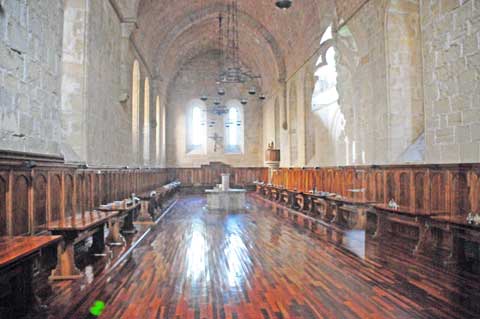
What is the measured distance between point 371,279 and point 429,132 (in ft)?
11.8

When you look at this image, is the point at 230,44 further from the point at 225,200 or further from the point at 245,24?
the point at 225,200

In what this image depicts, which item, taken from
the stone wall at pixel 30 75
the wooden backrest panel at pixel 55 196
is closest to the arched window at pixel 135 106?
the stone wall at pixel 30 75

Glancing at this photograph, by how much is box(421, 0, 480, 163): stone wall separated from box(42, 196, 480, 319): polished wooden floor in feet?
6.46

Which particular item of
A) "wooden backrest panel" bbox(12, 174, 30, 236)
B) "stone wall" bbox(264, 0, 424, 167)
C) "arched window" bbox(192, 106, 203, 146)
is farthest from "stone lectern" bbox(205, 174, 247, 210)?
"arched window" bbox(192, 106, 203, 146)

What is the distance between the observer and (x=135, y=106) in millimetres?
14477

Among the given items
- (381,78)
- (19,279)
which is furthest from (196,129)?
(19,279)

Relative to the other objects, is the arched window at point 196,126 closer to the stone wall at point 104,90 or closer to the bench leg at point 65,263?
the stone wall at point 104,90

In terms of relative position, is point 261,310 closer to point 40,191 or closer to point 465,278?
point 465,278

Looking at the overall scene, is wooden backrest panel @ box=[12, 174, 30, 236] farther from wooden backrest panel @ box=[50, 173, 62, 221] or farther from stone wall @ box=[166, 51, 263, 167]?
stone wall @ box=[166, 51, 263, 167]

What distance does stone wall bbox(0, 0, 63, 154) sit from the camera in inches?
171

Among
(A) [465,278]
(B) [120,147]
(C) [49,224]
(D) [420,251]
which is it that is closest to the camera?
(A) [465,278]

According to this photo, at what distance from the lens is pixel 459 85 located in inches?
247

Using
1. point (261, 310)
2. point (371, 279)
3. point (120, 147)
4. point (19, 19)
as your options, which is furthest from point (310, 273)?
point (120, 147)

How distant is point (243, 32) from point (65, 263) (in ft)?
61.0
